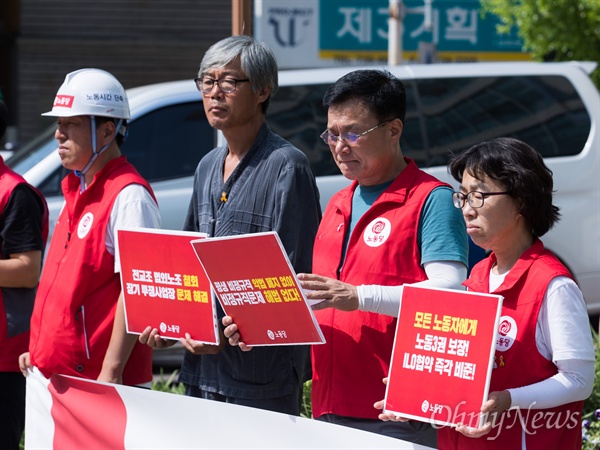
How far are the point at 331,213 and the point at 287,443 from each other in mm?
732

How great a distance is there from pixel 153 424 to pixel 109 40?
14.2m

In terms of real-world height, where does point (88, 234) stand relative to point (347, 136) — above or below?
below

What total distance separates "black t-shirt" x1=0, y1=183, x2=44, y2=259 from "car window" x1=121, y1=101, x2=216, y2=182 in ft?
10.3

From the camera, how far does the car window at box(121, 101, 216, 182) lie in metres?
7.07

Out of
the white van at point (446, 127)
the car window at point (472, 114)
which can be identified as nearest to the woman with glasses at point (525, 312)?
the white van at point (446, 127)

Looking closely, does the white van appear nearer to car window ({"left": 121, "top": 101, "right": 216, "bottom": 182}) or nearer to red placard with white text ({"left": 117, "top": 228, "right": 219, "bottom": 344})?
car window ({"left": 121, "top": 101, "right": 216, "bottom": 182})

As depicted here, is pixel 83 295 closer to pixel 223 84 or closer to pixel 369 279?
pixel 223 84

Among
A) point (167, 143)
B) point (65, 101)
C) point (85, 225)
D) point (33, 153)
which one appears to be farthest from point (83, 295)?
point (33, 153)

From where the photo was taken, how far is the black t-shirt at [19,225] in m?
3.84

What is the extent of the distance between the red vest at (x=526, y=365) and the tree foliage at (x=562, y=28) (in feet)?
31.0

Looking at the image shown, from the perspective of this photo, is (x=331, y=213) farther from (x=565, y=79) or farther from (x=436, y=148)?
(x=565, y=79)

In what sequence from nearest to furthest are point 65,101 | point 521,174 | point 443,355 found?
point 443,355 < point 521,174 < point 65,101

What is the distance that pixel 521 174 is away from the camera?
2684 millimetres

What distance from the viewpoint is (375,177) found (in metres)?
3.14
